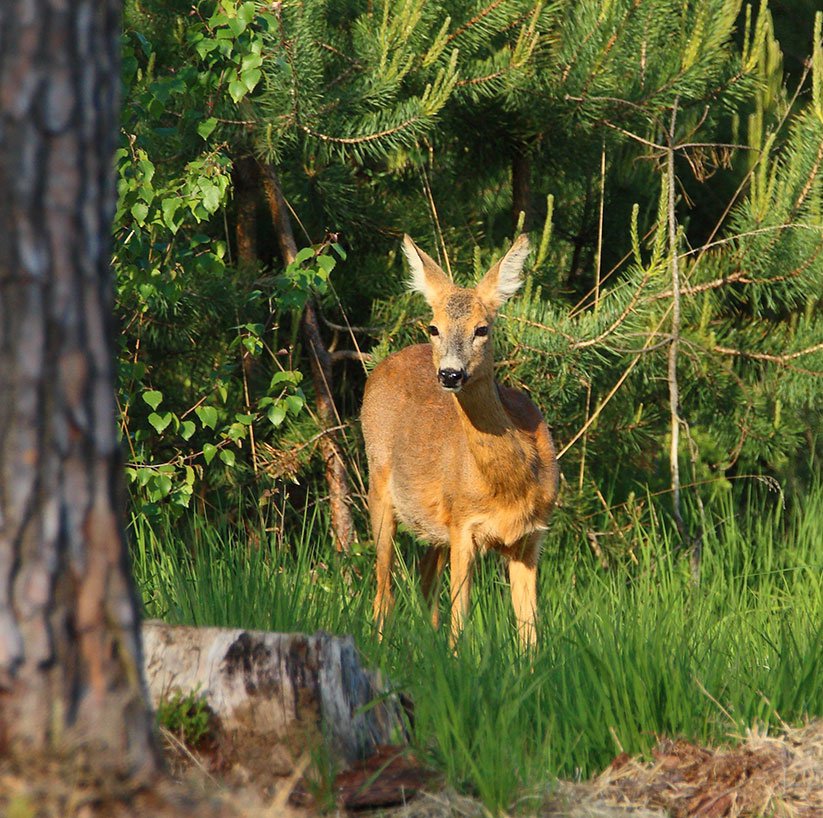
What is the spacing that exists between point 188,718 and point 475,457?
331 centimetres

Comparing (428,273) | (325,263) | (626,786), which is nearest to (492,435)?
(428,273)

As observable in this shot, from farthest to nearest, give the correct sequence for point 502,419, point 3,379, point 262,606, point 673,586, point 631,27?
1. point 631,27
2. point 502,419
3. point 673,586
4. point 262,606
5. point 3,379

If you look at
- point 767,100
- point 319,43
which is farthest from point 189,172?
point 767,100

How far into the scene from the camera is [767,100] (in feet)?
24.8

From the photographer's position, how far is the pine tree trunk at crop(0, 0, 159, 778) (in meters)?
2.18

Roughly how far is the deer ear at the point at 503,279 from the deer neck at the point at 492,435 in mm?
520

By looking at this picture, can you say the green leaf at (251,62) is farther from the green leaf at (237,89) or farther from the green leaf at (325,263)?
the green leaf at (325,263)

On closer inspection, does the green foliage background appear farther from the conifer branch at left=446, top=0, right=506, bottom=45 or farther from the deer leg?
the deer leg

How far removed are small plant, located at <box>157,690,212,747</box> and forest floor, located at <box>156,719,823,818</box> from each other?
0.14ft

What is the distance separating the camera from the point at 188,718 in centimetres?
315

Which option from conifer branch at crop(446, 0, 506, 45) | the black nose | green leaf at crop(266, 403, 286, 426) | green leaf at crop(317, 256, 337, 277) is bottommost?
green leaf at crop(266, 403, 286, 426)

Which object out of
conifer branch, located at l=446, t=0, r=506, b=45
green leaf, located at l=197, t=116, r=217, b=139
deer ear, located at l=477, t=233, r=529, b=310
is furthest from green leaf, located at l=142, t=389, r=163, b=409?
conifer branch, located at l=446, t=0, r=506, b=45

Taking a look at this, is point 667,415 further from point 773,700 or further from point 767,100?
point 773,700

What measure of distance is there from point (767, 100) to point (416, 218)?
2.17m
